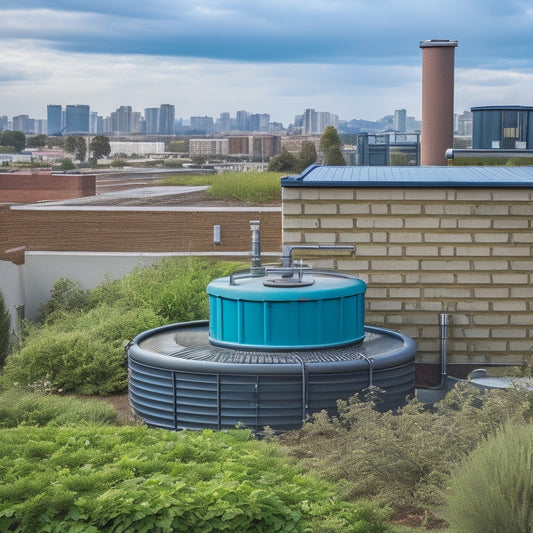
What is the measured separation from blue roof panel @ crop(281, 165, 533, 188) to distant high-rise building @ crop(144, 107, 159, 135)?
133753 mm

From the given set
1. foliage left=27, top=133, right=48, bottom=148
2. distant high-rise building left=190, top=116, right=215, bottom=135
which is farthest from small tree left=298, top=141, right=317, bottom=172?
distant high-rise building left=190, top=116, right=215, bottom=135

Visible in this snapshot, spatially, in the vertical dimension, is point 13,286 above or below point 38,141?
below

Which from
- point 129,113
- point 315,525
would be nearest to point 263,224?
point 315,525

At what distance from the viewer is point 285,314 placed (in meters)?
10.3

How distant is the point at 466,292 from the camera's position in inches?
A: 520

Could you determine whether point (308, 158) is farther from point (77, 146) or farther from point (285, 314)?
point (285, 314)

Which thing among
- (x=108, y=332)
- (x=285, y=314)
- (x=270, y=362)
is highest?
(x=285, y=314)

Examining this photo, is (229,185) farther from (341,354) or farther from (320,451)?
(320,451)

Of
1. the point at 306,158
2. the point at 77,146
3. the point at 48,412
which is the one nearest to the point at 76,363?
the point at 48,412

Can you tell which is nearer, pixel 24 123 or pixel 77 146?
pixel 77 146

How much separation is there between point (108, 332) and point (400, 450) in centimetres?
795

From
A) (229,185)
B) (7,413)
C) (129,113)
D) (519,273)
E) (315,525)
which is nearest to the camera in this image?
(315,525)

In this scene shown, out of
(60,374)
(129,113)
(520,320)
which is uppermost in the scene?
(129,113)

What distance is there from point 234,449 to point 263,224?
19.0m
